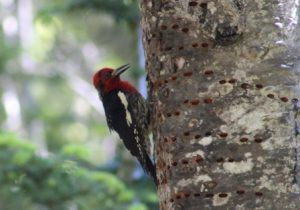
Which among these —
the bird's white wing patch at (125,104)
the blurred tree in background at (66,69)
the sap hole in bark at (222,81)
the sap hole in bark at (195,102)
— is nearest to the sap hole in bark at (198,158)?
the sap hole in bark at (195,102)

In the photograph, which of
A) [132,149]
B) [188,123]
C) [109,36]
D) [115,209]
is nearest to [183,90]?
[188,123]

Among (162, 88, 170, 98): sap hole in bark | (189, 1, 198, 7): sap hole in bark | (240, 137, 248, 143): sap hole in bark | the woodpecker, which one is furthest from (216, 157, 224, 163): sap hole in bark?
the woodpecker

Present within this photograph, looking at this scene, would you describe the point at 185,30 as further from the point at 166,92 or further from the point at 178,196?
the point at 178,196

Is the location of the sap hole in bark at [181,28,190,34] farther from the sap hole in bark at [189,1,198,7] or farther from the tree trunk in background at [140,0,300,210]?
the sap hole in bark at [189,1,198,7]

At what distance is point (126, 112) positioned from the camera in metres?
5.91

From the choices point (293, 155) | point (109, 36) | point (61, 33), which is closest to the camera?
point (293, 155)

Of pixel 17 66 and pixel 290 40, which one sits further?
pixel 17 66

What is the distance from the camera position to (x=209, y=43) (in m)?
3.76

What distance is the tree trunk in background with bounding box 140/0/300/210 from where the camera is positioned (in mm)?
3465

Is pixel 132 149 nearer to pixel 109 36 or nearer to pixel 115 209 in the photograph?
pixel 115 209

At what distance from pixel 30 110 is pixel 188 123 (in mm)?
12751

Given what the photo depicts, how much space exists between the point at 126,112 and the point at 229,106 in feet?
7.75

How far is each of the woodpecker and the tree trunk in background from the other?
4.64ft

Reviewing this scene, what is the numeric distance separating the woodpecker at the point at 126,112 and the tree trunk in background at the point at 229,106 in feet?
4.64
